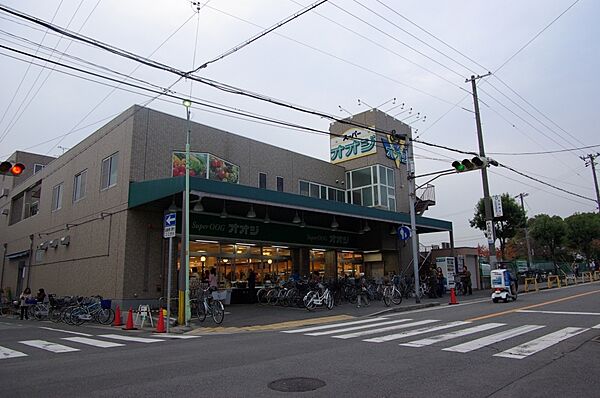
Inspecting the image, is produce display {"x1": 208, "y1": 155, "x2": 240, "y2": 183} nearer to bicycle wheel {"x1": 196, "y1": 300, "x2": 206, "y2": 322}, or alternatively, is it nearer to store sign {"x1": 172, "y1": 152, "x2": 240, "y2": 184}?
store sign {"x1": 172, "y1": 152, "x2": 240, "y2": 184}

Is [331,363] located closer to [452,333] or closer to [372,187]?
[452,333]

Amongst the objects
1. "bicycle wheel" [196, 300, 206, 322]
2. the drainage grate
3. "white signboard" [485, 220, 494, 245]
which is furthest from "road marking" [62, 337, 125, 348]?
"white signboard" [485, 220, 494, 245]

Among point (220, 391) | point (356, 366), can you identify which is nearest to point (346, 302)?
point (356, 366)

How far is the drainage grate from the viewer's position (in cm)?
613

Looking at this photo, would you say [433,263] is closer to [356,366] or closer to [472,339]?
[472,339]

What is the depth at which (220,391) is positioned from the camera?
605 centimetres

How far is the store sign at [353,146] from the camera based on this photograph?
29172 millimetres

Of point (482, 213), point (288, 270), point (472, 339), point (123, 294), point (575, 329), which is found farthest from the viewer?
point (482, 213)

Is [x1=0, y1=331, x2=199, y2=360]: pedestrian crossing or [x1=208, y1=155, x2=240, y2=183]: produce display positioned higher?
[x1=208, y1=155, x2=240, y2=183]: produce display

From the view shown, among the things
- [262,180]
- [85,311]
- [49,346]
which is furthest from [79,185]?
[49,346]

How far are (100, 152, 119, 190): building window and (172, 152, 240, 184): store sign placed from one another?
2701mm

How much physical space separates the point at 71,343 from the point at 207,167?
Result: 11.9 metres

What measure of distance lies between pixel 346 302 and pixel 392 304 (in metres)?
2.56

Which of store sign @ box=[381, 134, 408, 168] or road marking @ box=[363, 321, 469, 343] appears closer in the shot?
road marking @ box=[363, 321, 469, 343]
